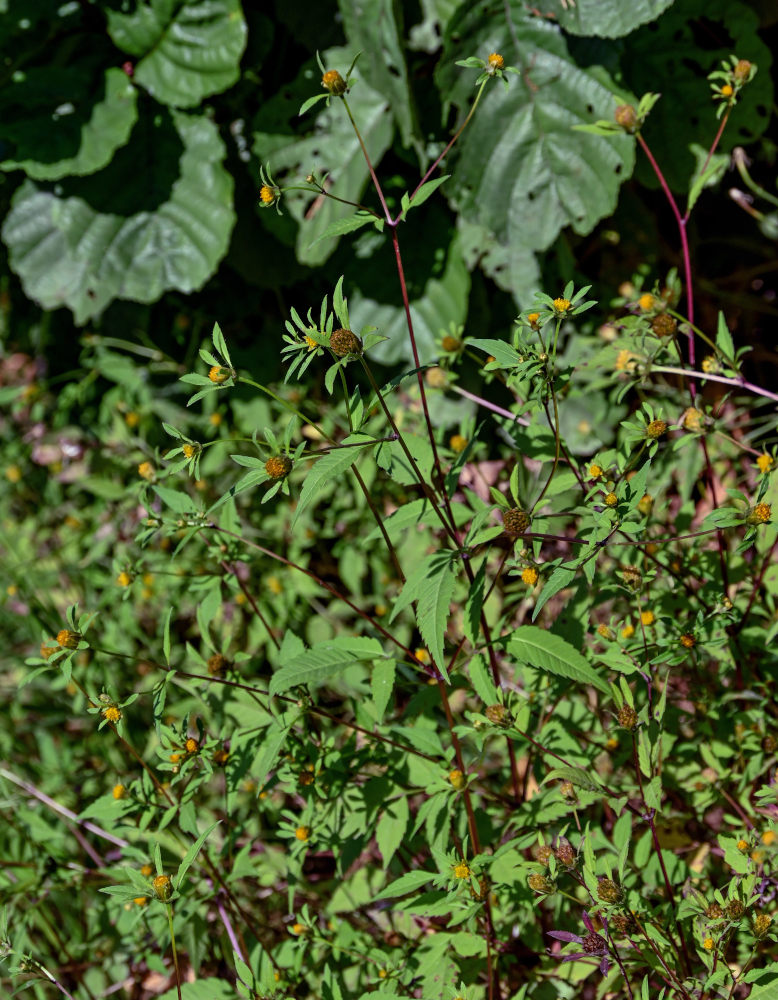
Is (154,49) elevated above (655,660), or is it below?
above

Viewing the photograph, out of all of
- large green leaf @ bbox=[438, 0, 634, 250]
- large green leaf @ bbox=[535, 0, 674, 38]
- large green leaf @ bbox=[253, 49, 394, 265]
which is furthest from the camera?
large green leaf @ bbox=[253, 49, 394, 265]

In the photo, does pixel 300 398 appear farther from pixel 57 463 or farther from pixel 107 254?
pixel 57 463

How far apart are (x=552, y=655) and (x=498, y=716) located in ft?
0.37

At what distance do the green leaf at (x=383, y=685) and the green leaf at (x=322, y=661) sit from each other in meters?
0.04

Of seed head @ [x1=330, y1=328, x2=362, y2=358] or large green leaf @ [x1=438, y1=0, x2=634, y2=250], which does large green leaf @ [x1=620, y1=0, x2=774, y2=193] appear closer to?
large green leaf @ [x1=438, y1=0, x2=634, y2=250]

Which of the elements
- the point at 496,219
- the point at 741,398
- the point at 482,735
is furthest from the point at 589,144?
the point at 482,735

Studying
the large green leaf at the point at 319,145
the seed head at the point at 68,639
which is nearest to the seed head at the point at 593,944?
the seed head at the point at 68,639

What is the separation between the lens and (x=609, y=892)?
3.44ft

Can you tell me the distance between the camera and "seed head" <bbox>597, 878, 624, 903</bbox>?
41.3 inches

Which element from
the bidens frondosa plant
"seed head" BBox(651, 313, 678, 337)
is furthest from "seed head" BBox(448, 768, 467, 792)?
"seed head" BBox(651, 313, 678, 337)

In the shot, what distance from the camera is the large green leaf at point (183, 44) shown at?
7.20 feet

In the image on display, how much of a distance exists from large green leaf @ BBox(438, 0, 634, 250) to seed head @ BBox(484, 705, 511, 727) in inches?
46.6

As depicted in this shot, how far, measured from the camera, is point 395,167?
2303 millimetres

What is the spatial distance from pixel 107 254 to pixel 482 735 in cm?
179
